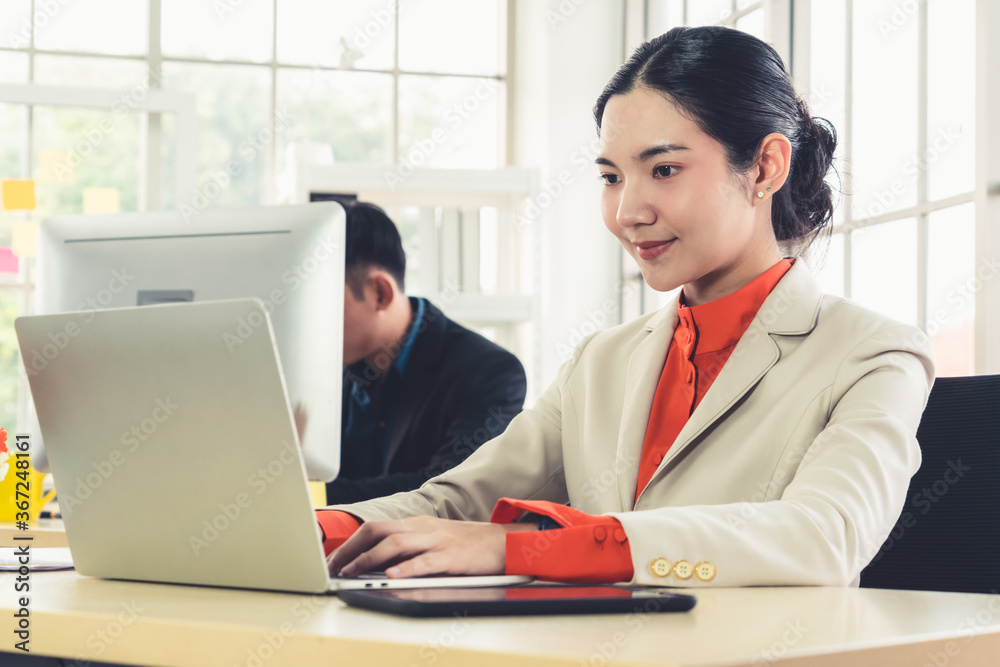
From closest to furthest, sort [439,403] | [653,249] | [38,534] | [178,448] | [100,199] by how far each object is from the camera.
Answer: [178,448] → [653,249] → [38,534] → [439,403] → [100,199]

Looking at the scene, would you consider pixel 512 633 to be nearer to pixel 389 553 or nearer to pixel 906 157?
pixel 389 553

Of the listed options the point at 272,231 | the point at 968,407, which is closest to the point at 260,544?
the point at 272,231

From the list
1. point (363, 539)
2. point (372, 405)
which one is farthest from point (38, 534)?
point (363, 539)

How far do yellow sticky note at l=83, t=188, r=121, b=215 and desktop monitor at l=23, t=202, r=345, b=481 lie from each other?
7.62 feet

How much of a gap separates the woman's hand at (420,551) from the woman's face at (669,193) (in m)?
0.51

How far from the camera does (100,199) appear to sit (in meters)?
3.50

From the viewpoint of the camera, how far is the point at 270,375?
2.45ft

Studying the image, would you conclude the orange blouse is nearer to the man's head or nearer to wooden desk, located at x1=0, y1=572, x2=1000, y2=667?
wooden desk, located at x1=0, y1=572, x2=1000, y2=667

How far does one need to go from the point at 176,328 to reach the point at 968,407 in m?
0.96

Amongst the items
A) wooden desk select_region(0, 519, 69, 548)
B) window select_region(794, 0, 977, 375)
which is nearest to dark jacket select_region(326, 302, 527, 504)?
wooden desk select_region(0, 519, 69, 548)

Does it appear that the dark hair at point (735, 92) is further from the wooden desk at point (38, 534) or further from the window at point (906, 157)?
the wooden desk at point (38, 534)

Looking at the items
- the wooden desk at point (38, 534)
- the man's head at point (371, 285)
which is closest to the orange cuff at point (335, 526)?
the wooden desk at point (38, 534)

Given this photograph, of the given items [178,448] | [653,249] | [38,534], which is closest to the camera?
[178,448]

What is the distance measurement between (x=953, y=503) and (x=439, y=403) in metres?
1.20
